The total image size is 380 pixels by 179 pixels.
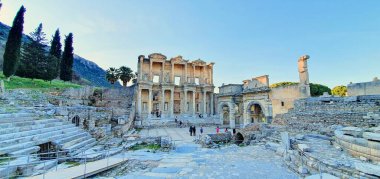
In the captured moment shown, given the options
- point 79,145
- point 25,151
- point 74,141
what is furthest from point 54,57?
point 25,151

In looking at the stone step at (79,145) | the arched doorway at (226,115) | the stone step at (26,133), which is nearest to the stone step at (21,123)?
the stone step at (26,133)

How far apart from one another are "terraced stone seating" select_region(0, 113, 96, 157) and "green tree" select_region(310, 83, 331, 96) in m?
27.1

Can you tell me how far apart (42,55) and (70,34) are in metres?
7.87

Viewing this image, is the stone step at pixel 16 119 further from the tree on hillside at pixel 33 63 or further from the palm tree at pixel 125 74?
the palm tree at pixel 125 74

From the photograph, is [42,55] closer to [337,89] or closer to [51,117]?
[51,117]

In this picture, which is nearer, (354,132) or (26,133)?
(354,132)

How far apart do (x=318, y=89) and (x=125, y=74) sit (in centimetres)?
3366

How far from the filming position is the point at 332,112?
12.8 metres

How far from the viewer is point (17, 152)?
718 centimetres

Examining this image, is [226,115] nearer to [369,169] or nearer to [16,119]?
[16,119]

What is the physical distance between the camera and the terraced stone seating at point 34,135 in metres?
7.57

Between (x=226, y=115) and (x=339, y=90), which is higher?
(x=339, y=90)

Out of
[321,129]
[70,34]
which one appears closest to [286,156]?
[321,129]

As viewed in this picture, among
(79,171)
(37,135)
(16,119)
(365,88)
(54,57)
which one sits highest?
(54,57)
